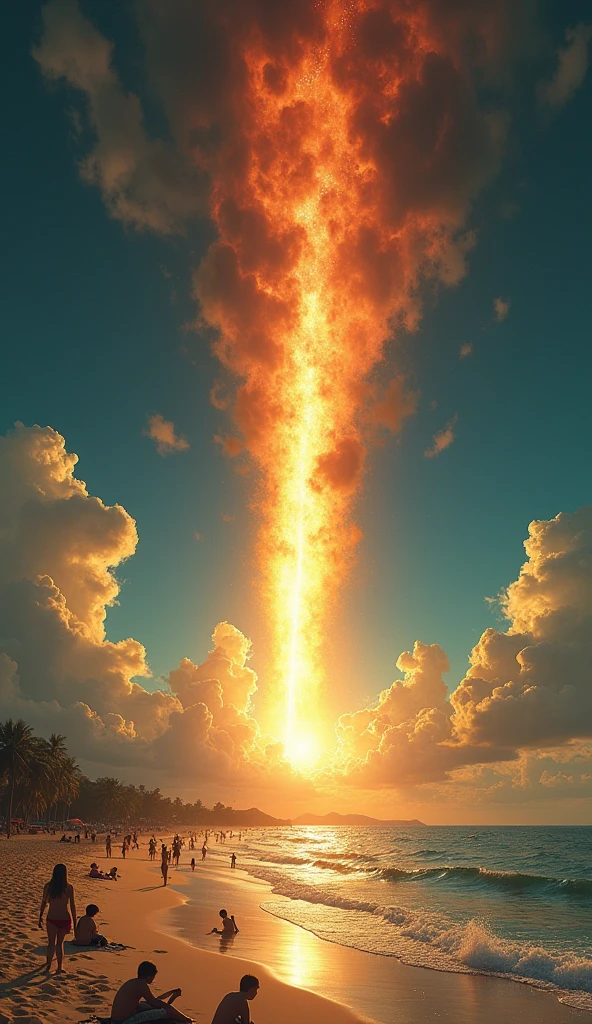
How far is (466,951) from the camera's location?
1994 cm

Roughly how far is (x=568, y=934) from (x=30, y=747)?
7649cm

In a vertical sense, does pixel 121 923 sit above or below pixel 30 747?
below

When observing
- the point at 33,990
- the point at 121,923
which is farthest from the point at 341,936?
the point at 33,990

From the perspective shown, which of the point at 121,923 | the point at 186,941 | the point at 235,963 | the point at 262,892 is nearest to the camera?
the point at 235,963

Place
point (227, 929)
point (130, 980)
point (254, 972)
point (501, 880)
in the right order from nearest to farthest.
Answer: point (130, 980), point (254, 972), point (227, 929), point (501, 880)

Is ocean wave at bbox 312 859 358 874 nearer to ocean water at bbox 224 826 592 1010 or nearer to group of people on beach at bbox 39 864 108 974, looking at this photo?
ocean water at bbox 224 826 592 1010

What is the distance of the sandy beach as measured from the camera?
11.7m

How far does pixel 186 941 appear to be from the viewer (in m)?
19.6

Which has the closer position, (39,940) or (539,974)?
(39,940)

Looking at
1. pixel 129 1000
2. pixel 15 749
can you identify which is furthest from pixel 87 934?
pixel 15 749

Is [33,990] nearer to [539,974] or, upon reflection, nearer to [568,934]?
[539,974]

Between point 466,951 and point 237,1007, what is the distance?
14.1 meters

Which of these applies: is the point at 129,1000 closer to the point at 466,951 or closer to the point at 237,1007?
the point at 237,1007

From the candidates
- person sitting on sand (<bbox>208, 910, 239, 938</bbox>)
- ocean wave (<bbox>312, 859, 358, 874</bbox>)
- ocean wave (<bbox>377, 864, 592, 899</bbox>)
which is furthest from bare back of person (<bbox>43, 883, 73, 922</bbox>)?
ocean wave (<bbox>312, 859, 358, 874</bbox>)
